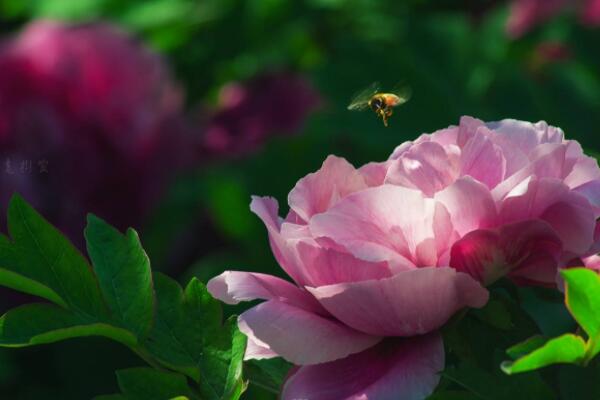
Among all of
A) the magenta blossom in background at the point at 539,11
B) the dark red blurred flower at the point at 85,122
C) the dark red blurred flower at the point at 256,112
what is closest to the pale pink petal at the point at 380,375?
the dark red blurred flower at the point at 85,122

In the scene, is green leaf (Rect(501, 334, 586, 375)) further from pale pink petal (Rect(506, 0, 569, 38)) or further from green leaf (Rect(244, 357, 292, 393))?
pale pink petal (Rect(506, 0, 569, 38))

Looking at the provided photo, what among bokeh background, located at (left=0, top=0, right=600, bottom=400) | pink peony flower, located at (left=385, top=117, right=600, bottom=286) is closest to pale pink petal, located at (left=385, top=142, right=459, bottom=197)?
pink peony flower, located at (left=385, top=117, right=600, bottom=286)

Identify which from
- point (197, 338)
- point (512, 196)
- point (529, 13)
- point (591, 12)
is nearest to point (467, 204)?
point (512, 196)

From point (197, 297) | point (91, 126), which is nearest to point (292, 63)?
point (91, 126)

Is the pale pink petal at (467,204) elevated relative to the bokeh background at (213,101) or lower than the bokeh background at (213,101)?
elevated

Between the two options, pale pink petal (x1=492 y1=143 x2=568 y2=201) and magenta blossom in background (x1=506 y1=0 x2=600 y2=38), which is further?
magenta blossom in background (x1=506 y1=0 x2=600 y2=38)

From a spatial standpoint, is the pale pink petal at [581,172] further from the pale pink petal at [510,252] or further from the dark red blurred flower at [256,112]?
the dark red blurred flower at [256,112]

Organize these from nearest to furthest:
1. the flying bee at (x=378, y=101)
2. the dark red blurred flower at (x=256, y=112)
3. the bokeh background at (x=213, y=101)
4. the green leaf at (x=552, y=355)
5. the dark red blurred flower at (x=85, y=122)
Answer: the green leaf at (x=552, y=355)
the flying bee at (x=378, y=101)
the bokeh background at (x=213, y=101)
the dark red blurred flower at (x=85, y=122)
the dark red blurred flower at (x=256, y=112)
